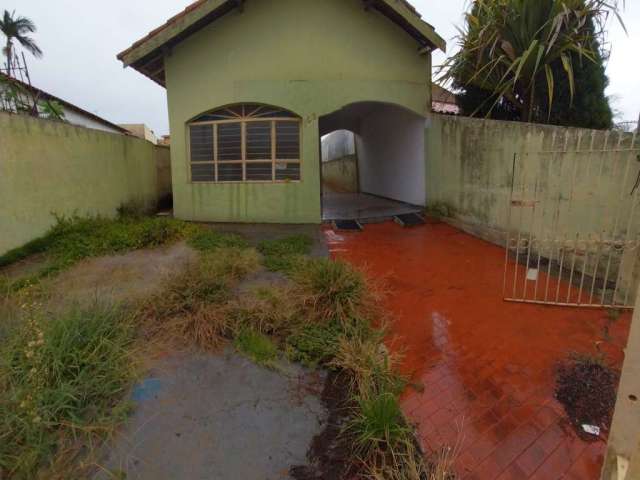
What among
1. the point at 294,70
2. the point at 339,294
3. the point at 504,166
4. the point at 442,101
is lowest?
the point at 339,294

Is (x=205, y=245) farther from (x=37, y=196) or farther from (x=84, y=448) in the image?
(x=84, y=448)

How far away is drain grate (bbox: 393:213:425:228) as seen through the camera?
7679 mm

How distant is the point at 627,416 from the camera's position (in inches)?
45.5

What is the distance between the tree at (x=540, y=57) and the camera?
5473 mm

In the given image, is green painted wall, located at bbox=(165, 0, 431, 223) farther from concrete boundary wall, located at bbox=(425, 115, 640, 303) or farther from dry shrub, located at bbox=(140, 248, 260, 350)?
dry shrub, located at bbox=(140, 248, 260, 350)

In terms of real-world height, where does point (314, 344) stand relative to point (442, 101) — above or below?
below

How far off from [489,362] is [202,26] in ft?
28.0

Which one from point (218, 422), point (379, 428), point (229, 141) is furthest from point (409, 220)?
point (218, 422)

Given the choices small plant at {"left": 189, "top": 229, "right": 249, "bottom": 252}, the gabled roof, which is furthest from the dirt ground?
the gabled roof

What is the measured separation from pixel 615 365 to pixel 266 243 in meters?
4.93

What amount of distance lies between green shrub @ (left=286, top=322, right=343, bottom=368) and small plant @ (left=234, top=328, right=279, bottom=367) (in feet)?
0.51

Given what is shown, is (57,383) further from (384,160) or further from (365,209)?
(384,160)

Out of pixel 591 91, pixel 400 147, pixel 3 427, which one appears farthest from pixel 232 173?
pixel 591 91

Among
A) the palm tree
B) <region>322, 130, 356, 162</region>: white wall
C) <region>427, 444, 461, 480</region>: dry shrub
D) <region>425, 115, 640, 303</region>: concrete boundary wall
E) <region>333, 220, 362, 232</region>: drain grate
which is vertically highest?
the palm tree
